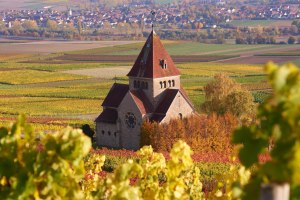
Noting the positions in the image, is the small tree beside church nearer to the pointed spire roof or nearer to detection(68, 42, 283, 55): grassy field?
the pointed spire roof

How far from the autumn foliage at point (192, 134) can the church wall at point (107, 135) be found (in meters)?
3.33

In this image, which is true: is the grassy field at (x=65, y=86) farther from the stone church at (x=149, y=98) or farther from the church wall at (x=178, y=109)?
the church wall at (x=178, y=109)

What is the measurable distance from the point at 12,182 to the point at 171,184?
2302 millimetres

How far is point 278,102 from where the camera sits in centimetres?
403

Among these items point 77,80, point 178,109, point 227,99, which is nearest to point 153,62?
point 178,109

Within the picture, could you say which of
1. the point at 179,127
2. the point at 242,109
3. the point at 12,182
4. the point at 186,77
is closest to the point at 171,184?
the point at 12,182

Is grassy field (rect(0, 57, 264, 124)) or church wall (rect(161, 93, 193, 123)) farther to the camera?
grassy field (rect(0, 57, 264, 124))

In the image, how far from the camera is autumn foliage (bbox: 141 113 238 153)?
38344 mm

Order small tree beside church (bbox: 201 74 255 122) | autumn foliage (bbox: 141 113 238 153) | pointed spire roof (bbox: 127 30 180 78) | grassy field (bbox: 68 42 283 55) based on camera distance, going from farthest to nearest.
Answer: grassy field (bbox: 68 42 283 55) → small tree beside church (bbox: 201 74 255 122) → pointed spire roof (bbox: 127 30 180 78) → autumn foliage (bbox: 141 113 238 153)

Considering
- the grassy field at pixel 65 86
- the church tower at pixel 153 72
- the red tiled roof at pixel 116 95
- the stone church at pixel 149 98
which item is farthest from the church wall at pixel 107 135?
the grassy field at pixel 65 86

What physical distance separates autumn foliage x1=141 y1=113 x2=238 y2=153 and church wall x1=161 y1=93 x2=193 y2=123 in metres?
1.05

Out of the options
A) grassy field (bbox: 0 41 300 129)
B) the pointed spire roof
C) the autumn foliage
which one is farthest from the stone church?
grassy field (bbox: 0 41 300 129)

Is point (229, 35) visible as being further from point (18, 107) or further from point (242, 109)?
point (242, 109)

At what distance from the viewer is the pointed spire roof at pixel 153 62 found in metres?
40.7
